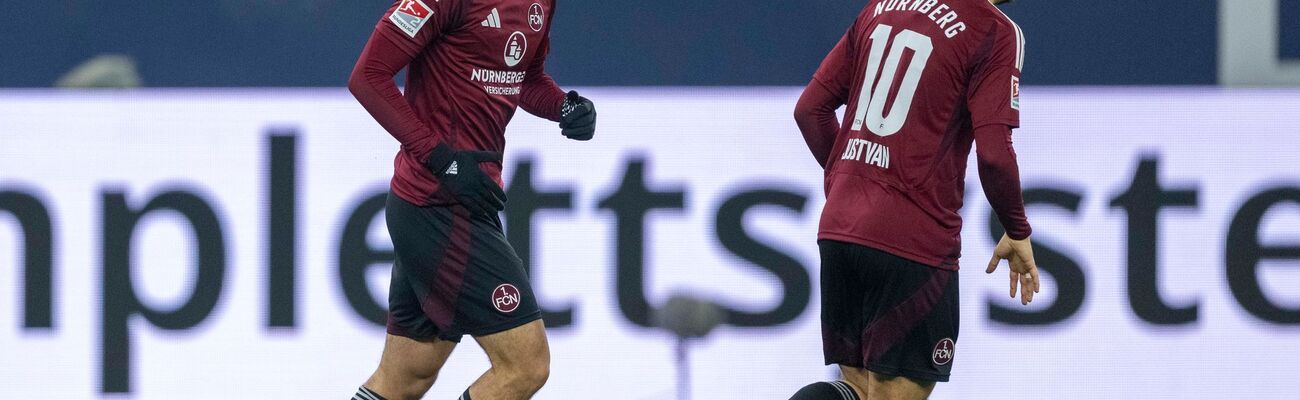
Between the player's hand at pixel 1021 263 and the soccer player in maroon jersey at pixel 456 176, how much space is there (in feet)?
3.42

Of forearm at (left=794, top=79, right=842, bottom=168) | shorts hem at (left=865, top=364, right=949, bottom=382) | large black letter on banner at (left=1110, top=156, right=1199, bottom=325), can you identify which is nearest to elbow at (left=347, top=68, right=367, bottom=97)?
forearm at (left=794, top=79, right=842, bottom=168)

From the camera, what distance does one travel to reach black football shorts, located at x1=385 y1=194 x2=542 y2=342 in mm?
3232

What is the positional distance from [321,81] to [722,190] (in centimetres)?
154

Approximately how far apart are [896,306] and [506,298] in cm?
86

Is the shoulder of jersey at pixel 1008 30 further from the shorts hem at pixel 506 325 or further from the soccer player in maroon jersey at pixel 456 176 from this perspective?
the shorts hem at pixel 506 325

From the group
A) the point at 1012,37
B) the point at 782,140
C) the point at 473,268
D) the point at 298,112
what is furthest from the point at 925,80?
the point at 298,112

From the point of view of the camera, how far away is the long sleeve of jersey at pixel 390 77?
316 cm

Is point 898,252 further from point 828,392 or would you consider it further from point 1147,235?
point 1147,235

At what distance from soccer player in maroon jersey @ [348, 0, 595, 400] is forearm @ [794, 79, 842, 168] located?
2.12ft

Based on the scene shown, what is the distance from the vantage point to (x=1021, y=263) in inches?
125

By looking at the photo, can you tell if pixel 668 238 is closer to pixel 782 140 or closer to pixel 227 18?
Answer: pixel 782 140

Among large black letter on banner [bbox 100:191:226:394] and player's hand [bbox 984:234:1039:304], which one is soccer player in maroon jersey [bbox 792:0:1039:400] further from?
large black letter on banner [bbox 100:191:226:394]

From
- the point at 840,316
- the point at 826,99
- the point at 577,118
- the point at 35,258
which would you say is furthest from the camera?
the point at 35,258

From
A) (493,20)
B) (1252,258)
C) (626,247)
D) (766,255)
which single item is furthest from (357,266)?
(1252,258)
